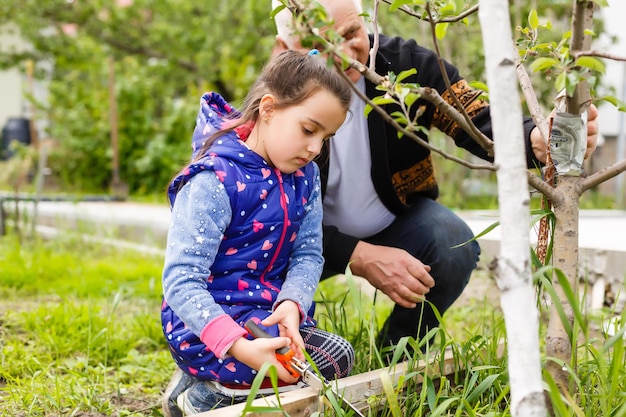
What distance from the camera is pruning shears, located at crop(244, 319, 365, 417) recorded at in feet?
4.63

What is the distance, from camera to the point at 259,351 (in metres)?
1.44

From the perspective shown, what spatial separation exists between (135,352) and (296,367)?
1009 millimetres

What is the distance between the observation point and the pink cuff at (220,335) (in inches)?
57.1

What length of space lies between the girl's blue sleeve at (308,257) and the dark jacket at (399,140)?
0.29 meters

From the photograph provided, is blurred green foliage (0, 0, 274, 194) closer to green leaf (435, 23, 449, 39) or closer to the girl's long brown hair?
the girl's long brown hair

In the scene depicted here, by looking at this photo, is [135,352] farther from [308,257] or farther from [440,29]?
[440,29]

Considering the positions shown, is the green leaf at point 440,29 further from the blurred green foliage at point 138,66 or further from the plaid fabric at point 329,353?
the blurred green foliage at point 138,66

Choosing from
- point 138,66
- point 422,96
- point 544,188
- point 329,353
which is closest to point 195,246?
point 329,353

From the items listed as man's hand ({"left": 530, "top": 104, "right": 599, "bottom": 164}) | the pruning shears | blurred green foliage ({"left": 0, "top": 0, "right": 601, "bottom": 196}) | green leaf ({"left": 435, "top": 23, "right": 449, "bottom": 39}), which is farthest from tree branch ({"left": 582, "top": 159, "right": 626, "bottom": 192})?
blurred green foliage ({"left": 0, "top": 0, "right": 601, "bottom": 196})

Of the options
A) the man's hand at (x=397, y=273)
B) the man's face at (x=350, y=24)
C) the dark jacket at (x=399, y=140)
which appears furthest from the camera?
the dark jacket at (x=399, y=140)

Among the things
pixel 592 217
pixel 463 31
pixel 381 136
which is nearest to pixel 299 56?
pixel 381 136

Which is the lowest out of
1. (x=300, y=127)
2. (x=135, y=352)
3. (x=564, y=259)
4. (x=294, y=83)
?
(x=135, y=352)

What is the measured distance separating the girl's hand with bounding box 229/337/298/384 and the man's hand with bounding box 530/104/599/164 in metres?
0.69

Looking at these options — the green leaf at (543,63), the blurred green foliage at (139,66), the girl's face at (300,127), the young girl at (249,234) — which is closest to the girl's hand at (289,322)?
the young girl at (249,234)
